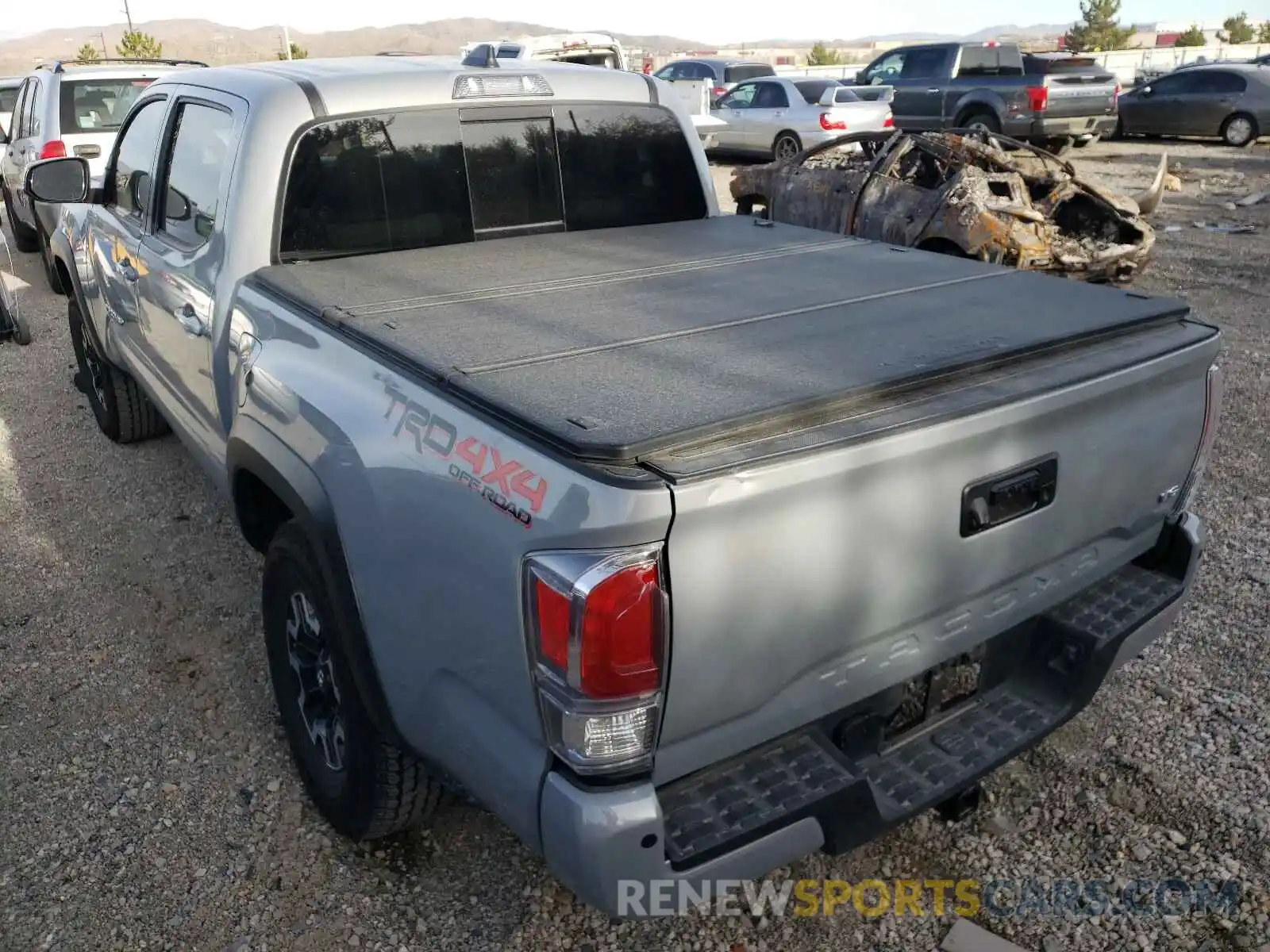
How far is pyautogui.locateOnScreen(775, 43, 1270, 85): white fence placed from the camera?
3691 centimetres

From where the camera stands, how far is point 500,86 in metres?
3.69

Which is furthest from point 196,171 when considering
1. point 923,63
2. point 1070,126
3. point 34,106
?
point 923,63

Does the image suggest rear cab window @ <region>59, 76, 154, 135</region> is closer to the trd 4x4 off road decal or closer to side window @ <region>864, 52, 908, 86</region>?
the trd 4x4 off road decal

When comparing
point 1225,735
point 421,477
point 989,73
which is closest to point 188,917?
point 421,477

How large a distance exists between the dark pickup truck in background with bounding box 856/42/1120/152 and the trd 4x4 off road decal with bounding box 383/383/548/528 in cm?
1561

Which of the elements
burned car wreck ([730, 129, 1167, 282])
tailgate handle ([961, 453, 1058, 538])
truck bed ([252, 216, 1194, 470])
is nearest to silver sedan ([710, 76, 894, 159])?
burned car wreck ([730, 129, 1167, 282])

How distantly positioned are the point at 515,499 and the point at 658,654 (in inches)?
14.9

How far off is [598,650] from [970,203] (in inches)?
282

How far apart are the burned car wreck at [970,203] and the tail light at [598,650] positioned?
268 inches

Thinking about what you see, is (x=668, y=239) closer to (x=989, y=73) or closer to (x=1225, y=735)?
(x=1225, y=735)

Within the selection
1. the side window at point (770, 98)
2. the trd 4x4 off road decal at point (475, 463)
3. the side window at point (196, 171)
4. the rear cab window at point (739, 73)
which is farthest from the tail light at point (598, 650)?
the rear cab window at point (739, 73)

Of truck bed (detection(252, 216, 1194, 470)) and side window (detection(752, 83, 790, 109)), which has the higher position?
truck bed (detection(252, 216, 1194, 470))

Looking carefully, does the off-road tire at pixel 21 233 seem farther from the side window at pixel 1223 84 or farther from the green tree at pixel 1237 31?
the green tree at pixel 1237 31

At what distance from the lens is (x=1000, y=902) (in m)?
2.63
